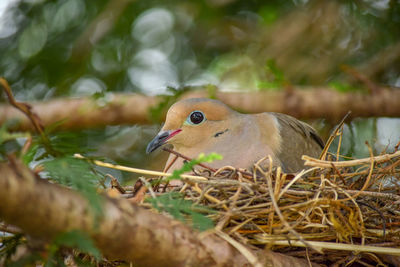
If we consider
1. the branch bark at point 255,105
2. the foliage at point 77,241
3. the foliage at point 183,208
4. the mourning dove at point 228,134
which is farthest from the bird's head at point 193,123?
the foliage at point 77,241

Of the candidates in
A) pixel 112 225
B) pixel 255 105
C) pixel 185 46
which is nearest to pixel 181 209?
pixel 112 225

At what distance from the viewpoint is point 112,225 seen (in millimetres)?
1607

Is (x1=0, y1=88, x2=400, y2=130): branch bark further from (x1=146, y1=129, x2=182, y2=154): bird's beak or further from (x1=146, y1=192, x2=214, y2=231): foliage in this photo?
(x1=146, y1=192, x2=214, y2=231): foliage

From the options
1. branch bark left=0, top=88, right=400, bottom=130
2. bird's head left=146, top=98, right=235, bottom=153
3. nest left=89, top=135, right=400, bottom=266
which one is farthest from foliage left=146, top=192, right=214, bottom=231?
branch bark left=0, top=88, right=400, bottom=130

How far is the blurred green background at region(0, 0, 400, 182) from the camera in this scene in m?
4.77

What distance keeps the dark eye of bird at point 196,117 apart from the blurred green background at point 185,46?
123 cm

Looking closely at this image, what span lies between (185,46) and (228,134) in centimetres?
212

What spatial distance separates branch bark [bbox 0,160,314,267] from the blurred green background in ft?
9.33

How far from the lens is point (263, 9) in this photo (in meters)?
4.90

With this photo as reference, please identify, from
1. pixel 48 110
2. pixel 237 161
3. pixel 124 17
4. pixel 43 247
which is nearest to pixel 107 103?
pixel 48 110

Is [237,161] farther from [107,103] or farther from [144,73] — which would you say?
[144,73]

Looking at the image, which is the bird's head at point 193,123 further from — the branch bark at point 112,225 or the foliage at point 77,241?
the foliage at point 77,241

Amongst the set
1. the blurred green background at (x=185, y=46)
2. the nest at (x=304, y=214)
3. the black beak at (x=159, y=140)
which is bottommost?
the nest at (x=304, y=214)

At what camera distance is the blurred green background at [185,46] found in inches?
188
